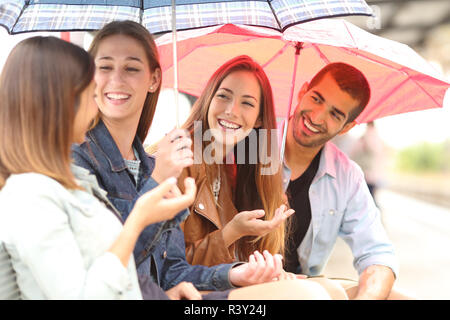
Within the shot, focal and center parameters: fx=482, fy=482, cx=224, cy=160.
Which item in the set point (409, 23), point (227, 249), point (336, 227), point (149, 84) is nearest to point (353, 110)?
point (336, 227)

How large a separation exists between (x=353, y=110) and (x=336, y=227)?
589 millimetres

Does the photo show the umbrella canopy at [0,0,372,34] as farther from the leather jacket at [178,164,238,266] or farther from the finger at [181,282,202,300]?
the finger at [181,282,202,300]

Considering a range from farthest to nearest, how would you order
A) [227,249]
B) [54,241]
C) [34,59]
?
1. [227,249]
2. [34,59]
3. [54,241]

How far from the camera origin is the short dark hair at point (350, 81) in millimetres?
2355

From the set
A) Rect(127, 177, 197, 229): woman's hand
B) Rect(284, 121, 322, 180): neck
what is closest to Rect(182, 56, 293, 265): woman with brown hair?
Rect(284, 121, 322, 180): neck

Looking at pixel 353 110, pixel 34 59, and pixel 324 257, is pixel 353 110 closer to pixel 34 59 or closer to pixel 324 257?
pixel 324 257

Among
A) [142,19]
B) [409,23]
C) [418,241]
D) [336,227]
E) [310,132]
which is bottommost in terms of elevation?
[418,241]

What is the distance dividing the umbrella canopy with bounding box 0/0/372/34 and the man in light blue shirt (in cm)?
67

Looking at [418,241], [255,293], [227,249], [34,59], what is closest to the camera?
[34,59]

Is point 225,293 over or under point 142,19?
under

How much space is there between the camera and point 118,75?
1.64 meters

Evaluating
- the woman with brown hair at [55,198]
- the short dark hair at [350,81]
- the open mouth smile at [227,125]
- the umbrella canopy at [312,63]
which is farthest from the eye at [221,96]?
the woman with brown hair at [55,198]

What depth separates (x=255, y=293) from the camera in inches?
55.0
